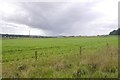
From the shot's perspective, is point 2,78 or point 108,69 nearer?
point 2,78

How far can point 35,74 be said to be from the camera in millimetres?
12875

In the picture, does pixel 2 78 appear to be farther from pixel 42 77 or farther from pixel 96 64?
pixel 96 64

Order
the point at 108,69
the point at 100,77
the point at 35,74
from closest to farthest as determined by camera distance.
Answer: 1. the point at 100,77
2. the point at 35,74
3. the point at 108,69

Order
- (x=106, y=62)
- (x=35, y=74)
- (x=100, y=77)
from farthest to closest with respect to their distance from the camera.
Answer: (x=106, y=62)
(x=35, y=74)
(x=100, y=77)

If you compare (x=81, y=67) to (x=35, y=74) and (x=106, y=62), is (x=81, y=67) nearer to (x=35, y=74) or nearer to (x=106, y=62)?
(x=106, y=62)

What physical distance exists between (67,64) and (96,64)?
1794mm

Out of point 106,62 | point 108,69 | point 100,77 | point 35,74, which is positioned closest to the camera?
point 100,77


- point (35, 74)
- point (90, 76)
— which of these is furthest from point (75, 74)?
point (35, 74)

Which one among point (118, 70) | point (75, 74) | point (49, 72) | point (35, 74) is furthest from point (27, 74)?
point (118, 70)

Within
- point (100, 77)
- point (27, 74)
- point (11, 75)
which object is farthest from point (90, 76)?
point (11, 75)

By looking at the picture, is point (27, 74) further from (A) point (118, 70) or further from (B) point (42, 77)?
(A) point (118, 70)

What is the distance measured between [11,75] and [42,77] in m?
1.66

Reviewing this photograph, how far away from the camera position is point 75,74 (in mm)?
12727

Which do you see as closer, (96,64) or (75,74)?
(75,74)
